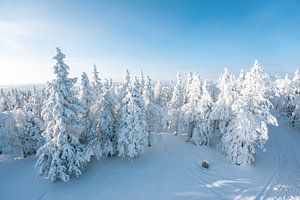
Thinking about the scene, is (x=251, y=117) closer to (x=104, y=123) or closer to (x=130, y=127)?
(x=130, y=127)

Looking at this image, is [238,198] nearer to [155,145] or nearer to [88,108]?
[155,145]

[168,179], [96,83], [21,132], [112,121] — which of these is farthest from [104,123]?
[21,132]

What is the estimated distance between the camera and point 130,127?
2300cm

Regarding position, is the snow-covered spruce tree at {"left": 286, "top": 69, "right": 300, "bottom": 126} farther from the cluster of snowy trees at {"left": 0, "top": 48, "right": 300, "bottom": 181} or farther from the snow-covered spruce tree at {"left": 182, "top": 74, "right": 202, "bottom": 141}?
the snow-covered spruce tree at {"left": 182, "top": 74, "right": 202, "bottom": 141}

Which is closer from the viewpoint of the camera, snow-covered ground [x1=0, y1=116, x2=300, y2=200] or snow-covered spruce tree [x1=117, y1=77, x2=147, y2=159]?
snow-covered ground [x1=0, y1=116, x2=300, y2=200]

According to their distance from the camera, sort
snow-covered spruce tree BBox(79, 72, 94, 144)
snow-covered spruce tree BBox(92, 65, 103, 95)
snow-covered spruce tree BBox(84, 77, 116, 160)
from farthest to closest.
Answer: snow-covered spruce tree BBox(92, 65, 103, 95)
snow-covered spruce tree BBox(84, 77, 116, 160)
snow-covered spruce tree BBox(79, 72, 94, 144)

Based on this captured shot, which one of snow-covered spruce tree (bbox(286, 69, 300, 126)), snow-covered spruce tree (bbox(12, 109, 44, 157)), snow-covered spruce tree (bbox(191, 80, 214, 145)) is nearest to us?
snow-covered spruce tree (bbox(12, 109, 44, 157))

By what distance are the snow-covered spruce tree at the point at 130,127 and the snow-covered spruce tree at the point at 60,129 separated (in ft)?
16.2

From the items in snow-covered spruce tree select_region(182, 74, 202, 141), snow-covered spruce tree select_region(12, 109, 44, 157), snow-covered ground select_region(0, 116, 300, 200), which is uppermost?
snow-covered spruce tree select_region(182, 74, 202, 141)

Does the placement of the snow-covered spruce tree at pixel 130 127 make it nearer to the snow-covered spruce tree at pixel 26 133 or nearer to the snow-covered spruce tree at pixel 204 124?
the snow-covered spruce tree at pixel 204 124

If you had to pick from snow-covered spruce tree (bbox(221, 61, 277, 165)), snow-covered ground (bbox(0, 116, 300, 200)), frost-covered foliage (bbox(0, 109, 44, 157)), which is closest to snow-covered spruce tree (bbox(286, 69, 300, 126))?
snow-covered ground (bbox(0, 116, 300, 200))

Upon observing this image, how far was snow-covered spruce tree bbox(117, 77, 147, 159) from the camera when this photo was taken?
901 inches

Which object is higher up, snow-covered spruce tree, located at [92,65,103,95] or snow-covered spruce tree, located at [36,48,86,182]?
snow-covered spruce tree, located at [92,65,103,95]

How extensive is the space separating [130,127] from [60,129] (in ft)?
24.5
